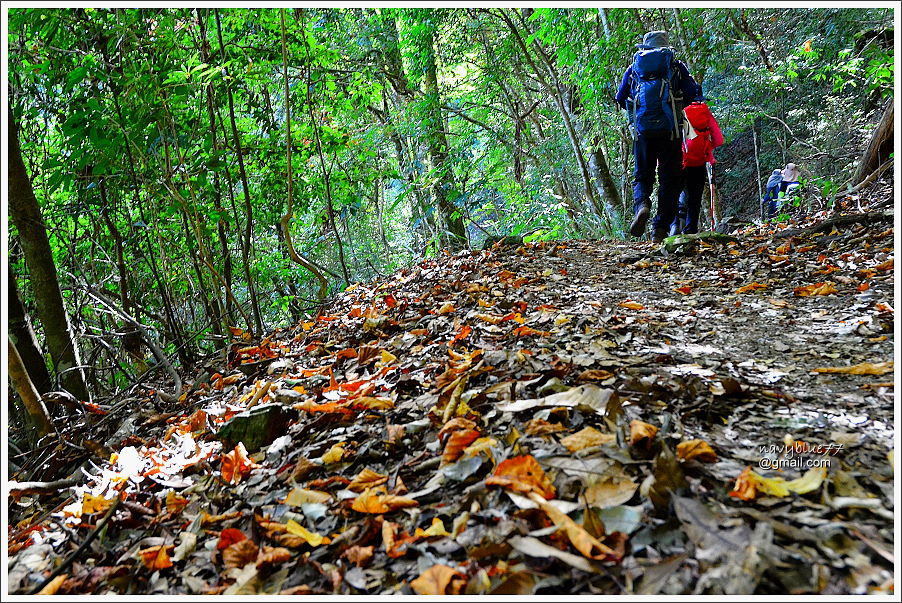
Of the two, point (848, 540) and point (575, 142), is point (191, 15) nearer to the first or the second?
point (848, 540)

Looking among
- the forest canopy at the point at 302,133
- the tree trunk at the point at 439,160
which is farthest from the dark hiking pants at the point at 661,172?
the tree trunk at the point at 439,160

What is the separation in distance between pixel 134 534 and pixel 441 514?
3.69 ft

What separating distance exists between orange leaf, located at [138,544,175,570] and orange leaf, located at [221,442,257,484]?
354mm

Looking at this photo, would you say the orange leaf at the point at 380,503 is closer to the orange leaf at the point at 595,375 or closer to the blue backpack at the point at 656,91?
the orange leaf at the point at 595,375

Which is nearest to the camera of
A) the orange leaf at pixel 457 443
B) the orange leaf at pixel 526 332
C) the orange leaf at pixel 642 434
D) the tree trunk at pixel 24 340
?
the orange leaf at pixel 642 434

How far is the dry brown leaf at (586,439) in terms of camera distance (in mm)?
1508

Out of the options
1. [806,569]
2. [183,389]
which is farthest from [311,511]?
[183,389]

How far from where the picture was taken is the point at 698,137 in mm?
5379

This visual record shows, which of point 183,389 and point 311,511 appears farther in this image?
point 183,389

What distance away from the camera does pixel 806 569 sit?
1.02 m

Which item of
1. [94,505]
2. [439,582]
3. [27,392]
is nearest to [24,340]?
[27,392]

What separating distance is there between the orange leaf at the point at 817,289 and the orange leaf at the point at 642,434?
250 centimetres

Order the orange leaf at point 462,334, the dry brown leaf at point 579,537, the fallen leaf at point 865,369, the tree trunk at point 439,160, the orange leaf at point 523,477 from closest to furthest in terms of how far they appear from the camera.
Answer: the dry brown leaf at point 579,537 → the orange leaf at point 523,477 → the fallen leaf at point 865,369 → the orange leaf at point 462,334 → the tree trunk at point 439,160

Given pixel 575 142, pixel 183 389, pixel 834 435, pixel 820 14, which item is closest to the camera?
pixel 834 435
